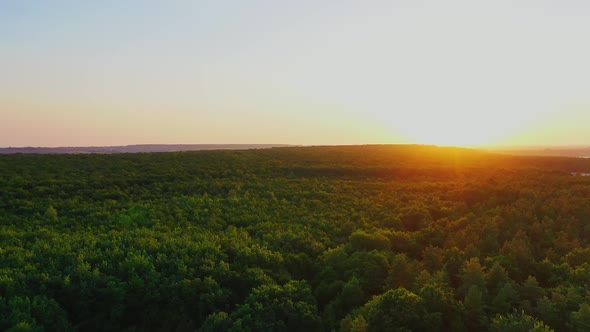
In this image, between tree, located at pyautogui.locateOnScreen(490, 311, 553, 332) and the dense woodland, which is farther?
the dense woodland

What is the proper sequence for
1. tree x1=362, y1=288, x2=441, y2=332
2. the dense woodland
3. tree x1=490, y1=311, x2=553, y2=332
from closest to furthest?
tree x1=490, y1=311, x2=553, y2=332, tree x1=362, y1=288, x2=441, y2=332, the dense woodland

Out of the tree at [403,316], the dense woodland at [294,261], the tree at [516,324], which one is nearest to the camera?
the tree at [516,324]

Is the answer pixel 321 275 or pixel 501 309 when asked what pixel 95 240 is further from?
pixel 501 309

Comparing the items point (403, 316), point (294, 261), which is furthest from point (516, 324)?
point (294, 261)

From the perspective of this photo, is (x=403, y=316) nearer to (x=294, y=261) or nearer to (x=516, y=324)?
(x=516, y=324)

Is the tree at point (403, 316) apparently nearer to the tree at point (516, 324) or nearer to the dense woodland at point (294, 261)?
the dense woodland at point (294, 261)

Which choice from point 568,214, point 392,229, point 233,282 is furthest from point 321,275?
point 568,214

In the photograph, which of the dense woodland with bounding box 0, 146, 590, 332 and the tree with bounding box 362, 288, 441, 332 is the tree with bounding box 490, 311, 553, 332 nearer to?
the dense woodland with bounding box 0, 146, 590, 332

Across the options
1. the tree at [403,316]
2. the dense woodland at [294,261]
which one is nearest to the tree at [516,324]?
the dense woodland at [294,261]

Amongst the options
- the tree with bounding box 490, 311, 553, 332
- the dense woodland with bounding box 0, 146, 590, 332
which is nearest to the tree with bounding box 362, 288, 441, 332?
the dense woodland with bounding box 0, 146, 590, 332
